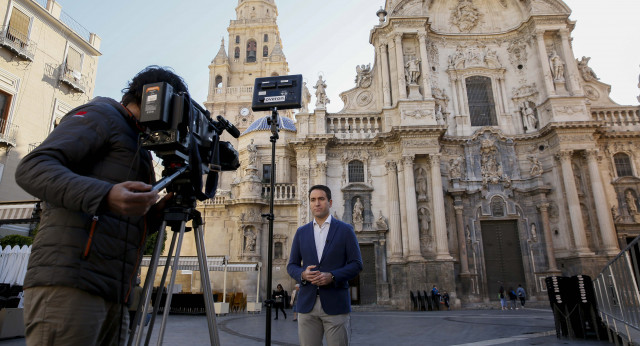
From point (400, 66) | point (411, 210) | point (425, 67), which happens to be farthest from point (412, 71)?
point (411, 210)

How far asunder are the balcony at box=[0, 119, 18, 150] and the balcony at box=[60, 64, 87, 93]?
389cm

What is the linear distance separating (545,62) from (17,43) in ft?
92.5

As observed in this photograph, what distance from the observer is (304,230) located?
12.9 ft

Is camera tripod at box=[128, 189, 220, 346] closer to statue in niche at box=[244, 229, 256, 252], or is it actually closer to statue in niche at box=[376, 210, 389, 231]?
statue in niche at box=[376, 210, 389, 231]

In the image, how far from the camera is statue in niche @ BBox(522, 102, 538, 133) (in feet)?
75.0

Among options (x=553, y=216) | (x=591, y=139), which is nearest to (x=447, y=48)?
(x=591, y=139)

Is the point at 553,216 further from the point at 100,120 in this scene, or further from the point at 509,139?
the point at 100,120

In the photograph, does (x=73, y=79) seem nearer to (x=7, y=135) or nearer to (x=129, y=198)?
(x=7, y=135)

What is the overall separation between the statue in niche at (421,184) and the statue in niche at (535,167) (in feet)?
21.4

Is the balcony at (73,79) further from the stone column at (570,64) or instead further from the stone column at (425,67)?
the stone column at (570,64)

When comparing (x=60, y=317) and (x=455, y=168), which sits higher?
(x=455, y=168)

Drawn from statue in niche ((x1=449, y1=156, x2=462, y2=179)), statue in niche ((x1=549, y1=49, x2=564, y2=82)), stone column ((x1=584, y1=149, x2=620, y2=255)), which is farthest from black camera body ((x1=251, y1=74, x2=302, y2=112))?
statue in niche ((x1=549, y1=49, x2=564, y2=82))

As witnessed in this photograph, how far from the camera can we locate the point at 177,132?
6.78ft

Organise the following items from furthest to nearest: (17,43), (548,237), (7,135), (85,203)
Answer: (548,237)
(17,43)
(7,135)
(85,203)
